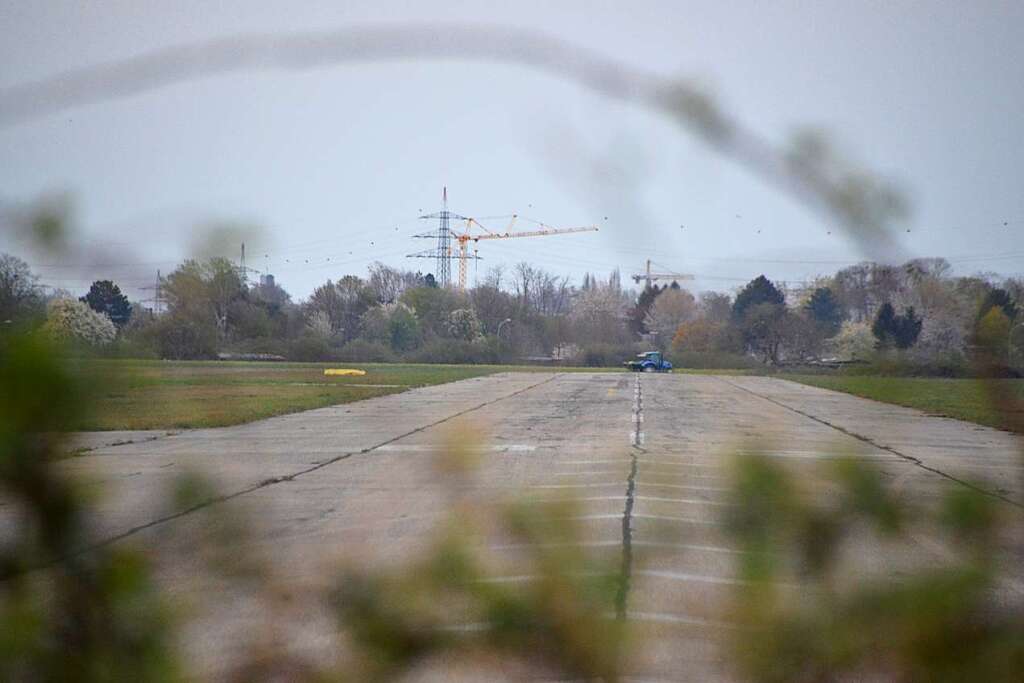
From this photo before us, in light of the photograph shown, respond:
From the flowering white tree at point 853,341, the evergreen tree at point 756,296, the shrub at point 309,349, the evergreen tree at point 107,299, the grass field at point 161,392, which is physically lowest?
the grass field at point 161,392

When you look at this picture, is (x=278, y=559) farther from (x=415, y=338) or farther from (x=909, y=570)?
(x=415, y=338)

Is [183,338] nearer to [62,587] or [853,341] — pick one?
[62,587]

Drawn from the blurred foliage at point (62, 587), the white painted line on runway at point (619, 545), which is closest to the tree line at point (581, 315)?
the blurred foliage at point (62, 587)

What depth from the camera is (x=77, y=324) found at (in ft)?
3.21

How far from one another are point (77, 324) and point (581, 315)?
1.14 m

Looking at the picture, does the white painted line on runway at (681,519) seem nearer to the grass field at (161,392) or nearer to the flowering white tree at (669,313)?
the flowering white tree at (669,313)

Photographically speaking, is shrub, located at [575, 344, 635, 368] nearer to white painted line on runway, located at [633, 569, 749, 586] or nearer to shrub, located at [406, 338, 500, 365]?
shrub, located at [406, 338, 500, 365]

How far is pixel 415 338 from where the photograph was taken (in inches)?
87.1

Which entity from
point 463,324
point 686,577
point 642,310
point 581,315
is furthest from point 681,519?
point 463,324

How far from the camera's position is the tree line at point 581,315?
1.09 metres

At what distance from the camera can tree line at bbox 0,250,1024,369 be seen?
3.57 feet

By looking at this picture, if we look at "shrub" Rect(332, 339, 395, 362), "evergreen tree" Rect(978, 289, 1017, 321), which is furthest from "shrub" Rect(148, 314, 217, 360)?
"evergreen tree" Rect(978, 289, 1017, 321)

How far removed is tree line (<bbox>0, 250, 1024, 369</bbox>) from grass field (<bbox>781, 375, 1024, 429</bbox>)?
0.04 meters

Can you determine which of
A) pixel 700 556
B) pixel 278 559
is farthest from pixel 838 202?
pixel 278 559
